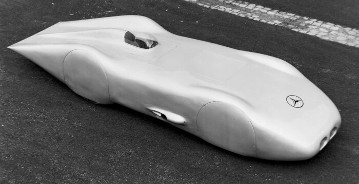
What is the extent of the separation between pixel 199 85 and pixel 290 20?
3708 millimetres

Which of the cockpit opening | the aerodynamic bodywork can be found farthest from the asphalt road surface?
the cockpit opening

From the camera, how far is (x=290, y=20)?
8.34m

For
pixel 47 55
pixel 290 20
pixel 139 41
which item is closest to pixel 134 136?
pixel 139 41

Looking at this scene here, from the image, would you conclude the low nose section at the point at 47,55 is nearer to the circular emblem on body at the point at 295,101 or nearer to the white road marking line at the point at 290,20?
the circular emblem on body at the point at 295,101

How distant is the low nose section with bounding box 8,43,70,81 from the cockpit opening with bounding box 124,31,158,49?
30.7 inches

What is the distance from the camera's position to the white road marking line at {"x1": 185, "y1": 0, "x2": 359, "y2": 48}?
25.6ft

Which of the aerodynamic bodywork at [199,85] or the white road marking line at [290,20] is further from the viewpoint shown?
the white road marking line at [290,20]

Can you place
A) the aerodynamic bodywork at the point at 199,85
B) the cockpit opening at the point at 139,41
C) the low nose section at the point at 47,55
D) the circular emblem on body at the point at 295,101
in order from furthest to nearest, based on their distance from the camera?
the low nose section at the point at 47,55
the cockpit opening at the point at 139,41
the circular emblem on body at the point at 295,101
the aerodynamic bodywork at the point at 199,85

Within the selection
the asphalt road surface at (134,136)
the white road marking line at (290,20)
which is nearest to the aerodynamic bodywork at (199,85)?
the asphalt road surface at (134,136)

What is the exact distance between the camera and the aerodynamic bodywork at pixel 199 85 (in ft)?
16.1

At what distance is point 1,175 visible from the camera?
195 inches

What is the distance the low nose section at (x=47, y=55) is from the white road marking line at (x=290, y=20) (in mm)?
3613

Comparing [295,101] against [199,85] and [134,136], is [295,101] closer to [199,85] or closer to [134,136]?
[199,85]

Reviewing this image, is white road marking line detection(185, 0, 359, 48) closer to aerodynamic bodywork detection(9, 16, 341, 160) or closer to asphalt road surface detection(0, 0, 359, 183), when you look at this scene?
asphalt road surface detection(0, 0, 359, 183)
